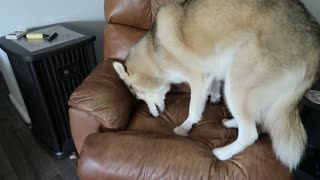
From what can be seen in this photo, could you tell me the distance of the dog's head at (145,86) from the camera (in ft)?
5.22

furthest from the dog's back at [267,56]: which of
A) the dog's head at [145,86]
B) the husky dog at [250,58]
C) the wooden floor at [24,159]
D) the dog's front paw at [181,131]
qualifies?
the wooden floor at [24,159]

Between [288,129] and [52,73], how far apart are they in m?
1.30

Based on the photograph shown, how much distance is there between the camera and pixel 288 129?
1237mm

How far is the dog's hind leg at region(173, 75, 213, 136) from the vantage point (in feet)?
A: 4.88

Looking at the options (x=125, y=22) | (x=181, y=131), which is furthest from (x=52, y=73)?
(x=181, y=131)

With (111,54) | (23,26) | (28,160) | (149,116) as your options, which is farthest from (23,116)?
(149,116)

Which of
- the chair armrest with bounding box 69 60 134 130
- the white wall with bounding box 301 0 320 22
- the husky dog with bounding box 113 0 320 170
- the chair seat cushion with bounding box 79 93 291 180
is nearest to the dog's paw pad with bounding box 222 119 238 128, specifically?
the husky dog with bounding box 113 0 320 170

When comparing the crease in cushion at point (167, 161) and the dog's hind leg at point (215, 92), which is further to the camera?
the dog's hind leg at point (215, 92)

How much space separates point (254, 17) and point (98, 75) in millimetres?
853

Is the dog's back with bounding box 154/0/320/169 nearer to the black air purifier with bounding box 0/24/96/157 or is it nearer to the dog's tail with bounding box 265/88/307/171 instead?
the dog's tail with bounding box 265/88/307/171

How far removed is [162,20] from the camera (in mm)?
1509

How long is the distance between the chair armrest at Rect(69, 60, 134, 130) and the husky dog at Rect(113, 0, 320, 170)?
29 centimetres

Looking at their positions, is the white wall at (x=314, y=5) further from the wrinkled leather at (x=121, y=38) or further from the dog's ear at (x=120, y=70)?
the dog's ear at (x=120, y=70)

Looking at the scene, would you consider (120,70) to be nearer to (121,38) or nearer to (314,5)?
(121,38)
